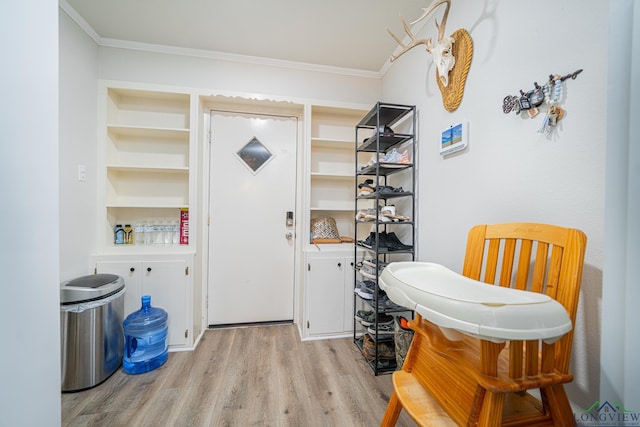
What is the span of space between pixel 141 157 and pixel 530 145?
288 centimetres

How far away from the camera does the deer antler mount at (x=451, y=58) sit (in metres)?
1.31

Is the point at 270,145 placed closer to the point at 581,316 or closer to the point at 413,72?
the point at 413,72

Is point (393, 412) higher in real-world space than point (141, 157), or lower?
lower

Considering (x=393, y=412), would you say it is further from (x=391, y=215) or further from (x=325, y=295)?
(x=325, y=295)

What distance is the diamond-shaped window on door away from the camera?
2.39 meters

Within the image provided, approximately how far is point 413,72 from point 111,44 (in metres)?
2.58

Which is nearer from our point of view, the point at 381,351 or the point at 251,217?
the point at 381,351

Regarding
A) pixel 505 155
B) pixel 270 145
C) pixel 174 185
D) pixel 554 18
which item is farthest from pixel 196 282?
pixel 554 18

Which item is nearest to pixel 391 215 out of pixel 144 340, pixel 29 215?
pixel 29 215

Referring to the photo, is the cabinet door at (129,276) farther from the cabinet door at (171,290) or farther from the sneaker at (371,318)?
the sneaker at (371,318)

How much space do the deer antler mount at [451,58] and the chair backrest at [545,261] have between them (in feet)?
2.81

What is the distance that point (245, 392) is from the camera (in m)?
1.51

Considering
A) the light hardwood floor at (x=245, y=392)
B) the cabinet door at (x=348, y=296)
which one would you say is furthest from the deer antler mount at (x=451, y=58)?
the light hardwood floor at (x=245, y=392)

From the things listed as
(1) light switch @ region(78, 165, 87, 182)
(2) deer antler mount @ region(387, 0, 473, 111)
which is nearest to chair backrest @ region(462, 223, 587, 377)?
(2) deer antler mount @ region(387, 0, 473, 111)
